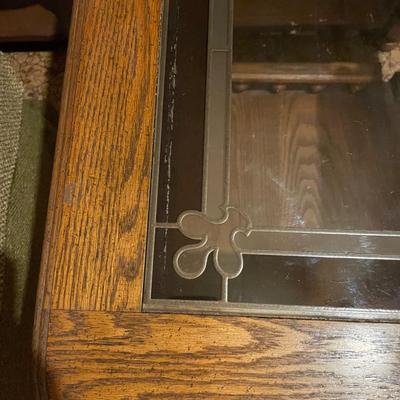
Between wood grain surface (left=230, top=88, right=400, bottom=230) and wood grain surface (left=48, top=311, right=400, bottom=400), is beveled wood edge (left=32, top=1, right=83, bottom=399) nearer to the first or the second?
wood grain surface (left=48, top=311, right=400, bottom=400)

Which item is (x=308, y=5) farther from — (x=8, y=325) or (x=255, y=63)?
(x=8, y=325)

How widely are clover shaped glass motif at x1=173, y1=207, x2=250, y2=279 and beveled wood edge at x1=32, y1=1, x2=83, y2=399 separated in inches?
6.2

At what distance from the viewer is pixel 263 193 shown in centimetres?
59

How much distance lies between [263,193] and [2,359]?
72cm

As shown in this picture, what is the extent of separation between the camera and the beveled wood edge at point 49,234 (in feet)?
1.61

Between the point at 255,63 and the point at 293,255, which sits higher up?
the point at 255,63

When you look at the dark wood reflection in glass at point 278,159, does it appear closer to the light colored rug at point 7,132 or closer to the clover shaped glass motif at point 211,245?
the clover shaped glass motif at point 211,245

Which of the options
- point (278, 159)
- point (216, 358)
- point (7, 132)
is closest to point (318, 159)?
point (278, 159)

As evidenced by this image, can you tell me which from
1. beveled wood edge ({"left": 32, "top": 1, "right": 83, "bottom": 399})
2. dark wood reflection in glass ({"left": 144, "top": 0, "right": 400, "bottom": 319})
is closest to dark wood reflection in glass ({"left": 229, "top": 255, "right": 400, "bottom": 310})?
dark wood reflection in glass ({"left": 144, "top": 0, "right": 400, "bottom": 319})

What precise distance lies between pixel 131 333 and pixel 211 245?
0.14 metres

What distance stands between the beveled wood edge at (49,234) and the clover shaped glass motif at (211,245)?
156 mm

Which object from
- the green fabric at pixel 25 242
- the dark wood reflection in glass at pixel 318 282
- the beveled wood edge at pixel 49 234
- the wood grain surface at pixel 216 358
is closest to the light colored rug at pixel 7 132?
the green fabric at pixel 25 242

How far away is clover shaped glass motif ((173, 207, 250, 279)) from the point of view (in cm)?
53

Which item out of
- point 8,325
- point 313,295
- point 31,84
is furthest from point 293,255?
point 31,84
